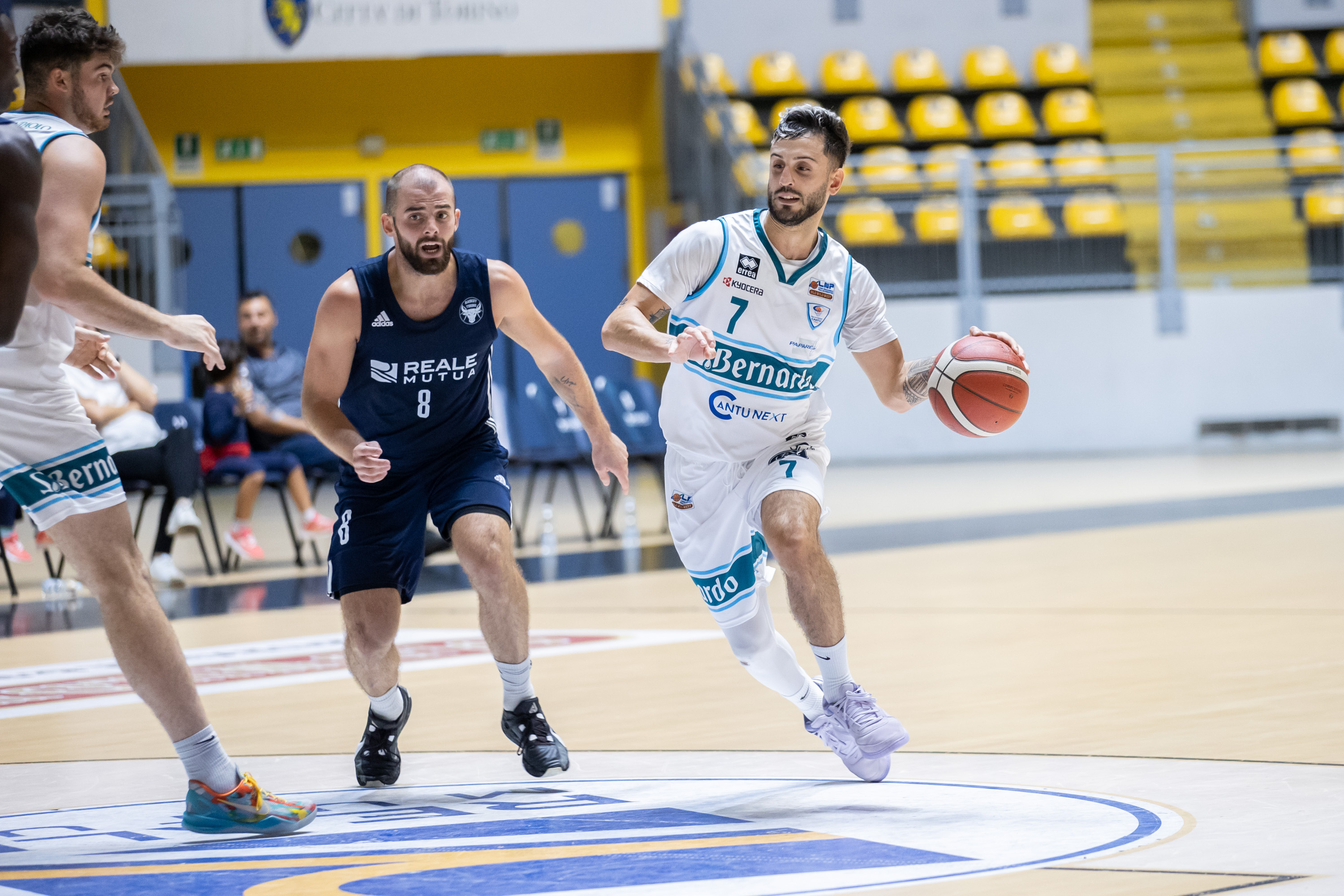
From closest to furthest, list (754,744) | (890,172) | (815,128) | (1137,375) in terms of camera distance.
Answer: (815,128) < (754,744) < (890,172) < (1137,375)

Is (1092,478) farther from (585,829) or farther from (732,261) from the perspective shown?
(585,829)

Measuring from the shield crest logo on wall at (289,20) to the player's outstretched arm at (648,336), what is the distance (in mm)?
13480

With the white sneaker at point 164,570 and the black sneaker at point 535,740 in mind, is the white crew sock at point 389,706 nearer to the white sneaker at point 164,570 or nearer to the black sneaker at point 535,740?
the black sneaker at point 535,740

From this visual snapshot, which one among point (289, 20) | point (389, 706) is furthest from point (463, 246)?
point (389, 706)

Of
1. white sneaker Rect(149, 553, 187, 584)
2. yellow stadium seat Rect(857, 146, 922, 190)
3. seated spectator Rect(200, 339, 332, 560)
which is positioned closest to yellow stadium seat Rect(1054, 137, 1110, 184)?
yellow stadium seat Rect(857, 146, 922, 190)

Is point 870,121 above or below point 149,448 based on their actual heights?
above

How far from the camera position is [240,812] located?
3641 millimetres

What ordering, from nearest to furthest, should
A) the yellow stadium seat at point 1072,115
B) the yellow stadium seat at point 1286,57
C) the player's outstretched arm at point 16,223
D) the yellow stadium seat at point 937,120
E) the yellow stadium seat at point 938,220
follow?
the player's outstretched arm at point 16,223, the yellow stadium seat at point 938,220, the yellow stadium seat at point 937,120, the yellow stadium seat at point 1072,115, the yellow stadium seat at point 1286,57

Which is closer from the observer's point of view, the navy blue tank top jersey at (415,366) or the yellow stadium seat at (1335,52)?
the navy blue tank top jersey at (415,366)

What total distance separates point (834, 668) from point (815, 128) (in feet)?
4.74

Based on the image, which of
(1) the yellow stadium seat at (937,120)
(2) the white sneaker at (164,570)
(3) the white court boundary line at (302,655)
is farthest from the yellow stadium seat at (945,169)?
(3) the white court boundary line at (302,655)

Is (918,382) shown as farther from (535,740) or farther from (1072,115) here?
(1072,115)

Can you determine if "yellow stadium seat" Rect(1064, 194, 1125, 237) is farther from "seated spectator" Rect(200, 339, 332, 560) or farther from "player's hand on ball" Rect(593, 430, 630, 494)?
"player's hand on ball" Rect(593, 430, 630, 494)

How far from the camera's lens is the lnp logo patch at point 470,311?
4.50 metres
